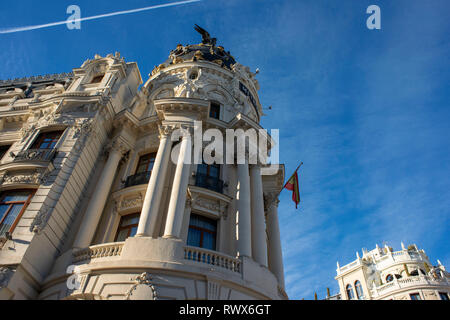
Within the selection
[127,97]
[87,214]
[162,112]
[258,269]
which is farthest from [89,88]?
[258,269]

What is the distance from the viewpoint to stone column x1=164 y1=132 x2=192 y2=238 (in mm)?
15523

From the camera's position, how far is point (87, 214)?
1758 centimetres

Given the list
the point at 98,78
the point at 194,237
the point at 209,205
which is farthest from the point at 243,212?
the point at 98,78

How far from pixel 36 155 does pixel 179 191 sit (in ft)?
29.0

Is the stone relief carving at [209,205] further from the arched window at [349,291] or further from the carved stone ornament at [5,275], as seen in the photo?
the arched window at [349,291]

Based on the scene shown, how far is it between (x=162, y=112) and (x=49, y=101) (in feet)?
26.2

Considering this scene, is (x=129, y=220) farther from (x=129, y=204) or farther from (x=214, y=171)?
(x=214, y=171)

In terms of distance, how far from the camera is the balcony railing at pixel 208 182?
19.6 m

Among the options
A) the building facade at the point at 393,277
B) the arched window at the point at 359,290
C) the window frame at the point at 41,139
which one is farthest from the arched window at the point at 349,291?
the window frame at the point at 41,139

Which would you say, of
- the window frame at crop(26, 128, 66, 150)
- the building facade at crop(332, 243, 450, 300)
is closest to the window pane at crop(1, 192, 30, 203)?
the window frame at crop(26, 128, 66, 150)

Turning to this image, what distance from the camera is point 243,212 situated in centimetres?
1803

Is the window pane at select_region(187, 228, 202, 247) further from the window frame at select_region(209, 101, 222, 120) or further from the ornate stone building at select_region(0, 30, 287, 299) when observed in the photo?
the window frame at select_region(209, 101, 222, 120)

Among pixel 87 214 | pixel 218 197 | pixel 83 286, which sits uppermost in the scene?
pixel 218 197
